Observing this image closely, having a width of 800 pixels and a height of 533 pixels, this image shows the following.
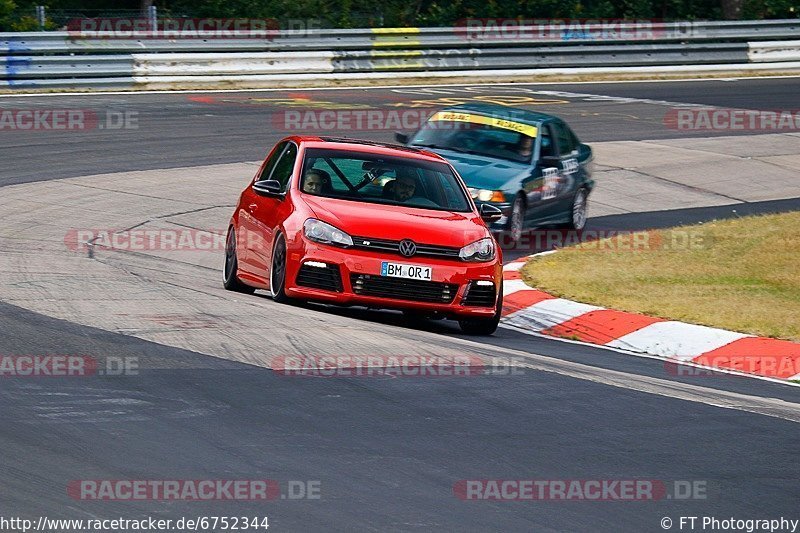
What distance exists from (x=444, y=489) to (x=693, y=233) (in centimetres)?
→ 1091

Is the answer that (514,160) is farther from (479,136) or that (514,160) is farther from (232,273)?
(232,273)

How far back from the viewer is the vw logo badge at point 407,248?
10.8m

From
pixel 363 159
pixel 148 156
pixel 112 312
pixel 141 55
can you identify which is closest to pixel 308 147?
pixel 363 159

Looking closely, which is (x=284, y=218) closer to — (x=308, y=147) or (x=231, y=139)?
(x=308, y=147)

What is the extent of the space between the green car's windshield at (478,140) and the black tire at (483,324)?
18.0 feet

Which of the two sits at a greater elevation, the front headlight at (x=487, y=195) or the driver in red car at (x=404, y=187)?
the driver in red car at (x=404, y=187)

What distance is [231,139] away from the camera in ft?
73.8

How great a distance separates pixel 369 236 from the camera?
10.8 m

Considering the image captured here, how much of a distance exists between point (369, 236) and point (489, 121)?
6.58m

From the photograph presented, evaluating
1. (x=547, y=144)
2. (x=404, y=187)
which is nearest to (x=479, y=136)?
(x=547, y=144)

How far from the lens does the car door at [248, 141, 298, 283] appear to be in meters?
11.5

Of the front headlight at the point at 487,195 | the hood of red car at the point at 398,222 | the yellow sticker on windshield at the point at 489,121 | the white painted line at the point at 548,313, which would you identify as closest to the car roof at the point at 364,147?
the hood of red car at the point at 398,222

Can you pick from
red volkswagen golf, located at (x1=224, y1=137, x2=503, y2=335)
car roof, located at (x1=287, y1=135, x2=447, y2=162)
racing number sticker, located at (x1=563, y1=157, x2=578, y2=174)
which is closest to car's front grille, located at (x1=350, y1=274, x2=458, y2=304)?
red volkswagen golf, located at (x1=224, y1=137, x2=503, y2=335)

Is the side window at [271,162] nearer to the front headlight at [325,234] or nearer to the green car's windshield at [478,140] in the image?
the front headlight at [325,234]
